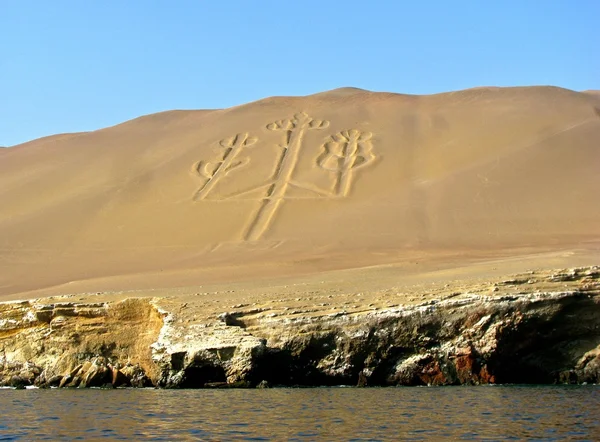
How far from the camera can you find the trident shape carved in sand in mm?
38344

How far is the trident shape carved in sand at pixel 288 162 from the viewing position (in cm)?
3834

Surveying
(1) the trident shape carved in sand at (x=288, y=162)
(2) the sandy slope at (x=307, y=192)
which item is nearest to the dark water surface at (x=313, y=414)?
(2) the sandy slope at (x=307, y=192)

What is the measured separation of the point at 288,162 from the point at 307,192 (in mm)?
4094

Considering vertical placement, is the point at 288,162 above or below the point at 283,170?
above

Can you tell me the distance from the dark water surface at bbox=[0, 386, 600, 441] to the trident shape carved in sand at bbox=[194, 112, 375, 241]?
20259 millimetres

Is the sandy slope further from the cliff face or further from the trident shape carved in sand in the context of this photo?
the cliff face

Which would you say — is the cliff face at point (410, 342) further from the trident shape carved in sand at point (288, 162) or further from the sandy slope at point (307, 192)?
the trident shape carved in sand at point (288, 162)

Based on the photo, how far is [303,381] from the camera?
17.5 metres

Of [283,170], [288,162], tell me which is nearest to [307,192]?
[283,170]

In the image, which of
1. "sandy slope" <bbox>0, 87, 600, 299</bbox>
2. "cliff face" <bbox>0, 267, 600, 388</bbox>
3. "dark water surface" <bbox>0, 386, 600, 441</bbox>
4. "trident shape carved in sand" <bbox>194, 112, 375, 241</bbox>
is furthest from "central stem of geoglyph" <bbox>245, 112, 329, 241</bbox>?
"dark water surface" <bbox>0, 386, 600, 441</bbox>

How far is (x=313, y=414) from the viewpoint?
12797mm

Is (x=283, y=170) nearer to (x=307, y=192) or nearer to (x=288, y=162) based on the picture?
(x=288, y=162)

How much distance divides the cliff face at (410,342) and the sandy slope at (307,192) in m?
5.74

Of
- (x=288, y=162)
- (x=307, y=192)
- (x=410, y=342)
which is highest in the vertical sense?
(x=288, y=162)
